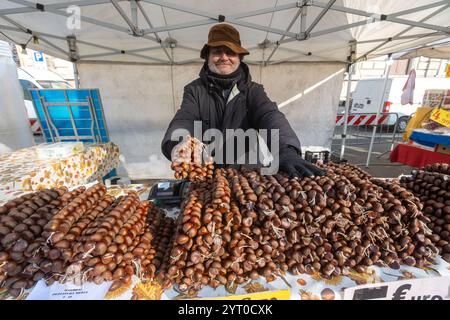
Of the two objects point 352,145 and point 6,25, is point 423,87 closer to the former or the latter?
point 352,145

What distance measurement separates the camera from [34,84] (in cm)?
816

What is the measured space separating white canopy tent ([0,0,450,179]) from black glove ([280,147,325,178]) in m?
2.25

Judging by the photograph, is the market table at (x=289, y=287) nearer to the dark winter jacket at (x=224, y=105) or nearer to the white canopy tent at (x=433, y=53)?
the dark winter jacket at (x=224, y=105)

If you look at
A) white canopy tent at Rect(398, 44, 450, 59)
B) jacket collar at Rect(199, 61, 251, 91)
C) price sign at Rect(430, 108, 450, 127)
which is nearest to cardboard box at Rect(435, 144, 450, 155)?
price sign at Rect(430, 108, 450, 127)

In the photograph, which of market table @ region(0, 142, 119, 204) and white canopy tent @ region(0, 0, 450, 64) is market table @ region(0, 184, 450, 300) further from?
white canopy tent @ region(0, 0, 450, 64)

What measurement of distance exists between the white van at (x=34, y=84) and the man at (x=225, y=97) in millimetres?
4380

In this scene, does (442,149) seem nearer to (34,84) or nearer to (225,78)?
(225,78)

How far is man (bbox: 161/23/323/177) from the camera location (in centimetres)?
174

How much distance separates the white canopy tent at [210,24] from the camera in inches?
108

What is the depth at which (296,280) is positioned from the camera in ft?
3.19

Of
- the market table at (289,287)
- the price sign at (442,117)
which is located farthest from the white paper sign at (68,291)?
the price sign at (442,117)

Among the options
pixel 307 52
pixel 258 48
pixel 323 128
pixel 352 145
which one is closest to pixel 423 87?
pixel 352 145

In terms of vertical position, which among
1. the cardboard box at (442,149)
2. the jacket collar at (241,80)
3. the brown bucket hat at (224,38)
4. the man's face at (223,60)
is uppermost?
the brown bucket hat at (224,38)

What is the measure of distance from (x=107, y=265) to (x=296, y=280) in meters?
0.84
